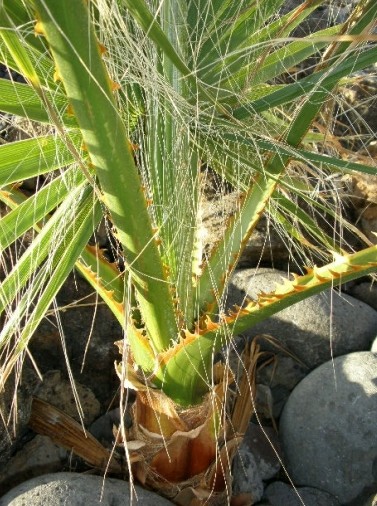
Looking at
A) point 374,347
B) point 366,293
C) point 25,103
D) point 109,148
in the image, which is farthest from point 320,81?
point 366,293

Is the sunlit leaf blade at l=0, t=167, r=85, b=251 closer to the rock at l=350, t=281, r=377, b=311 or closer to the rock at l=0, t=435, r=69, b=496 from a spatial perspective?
the rock at l=0, t=435, r=69, b=496

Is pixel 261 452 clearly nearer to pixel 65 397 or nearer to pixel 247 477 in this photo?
pixel 247 477

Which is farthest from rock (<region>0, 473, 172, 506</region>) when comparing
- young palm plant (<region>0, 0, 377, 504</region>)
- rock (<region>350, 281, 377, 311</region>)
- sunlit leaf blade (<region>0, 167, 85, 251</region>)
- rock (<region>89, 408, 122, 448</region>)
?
rock (<region>350, 281, 377, 311</region>)

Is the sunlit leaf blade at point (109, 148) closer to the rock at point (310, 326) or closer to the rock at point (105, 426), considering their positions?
the rock at point (105, 426)

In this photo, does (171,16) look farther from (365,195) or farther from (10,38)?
(365,195)

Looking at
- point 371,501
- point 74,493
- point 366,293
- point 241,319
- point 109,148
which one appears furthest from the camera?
point 366,293

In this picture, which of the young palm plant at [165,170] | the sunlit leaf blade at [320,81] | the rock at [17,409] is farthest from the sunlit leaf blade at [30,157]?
the rock at [17,409]
